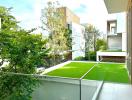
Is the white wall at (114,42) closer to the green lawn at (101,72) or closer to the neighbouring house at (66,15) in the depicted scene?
the neighbouring house at (66,15)

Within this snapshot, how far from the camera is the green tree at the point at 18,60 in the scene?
2916 millimetres

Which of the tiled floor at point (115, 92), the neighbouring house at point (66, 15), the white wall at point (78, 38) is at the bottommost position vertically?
the tiled floor at point (115, 92)

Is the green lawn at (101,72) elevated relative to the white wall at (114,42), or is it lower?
lower

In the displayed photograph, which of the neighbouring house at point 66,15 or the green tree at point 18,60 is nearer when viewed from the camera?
the green tree at point 18,60

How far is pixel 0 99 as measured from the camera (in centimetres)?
296

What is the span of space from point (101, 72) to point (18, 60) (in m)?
2.33

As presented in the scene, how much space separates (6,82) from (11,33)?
3.01 feet

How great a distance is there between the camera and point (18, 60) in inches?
127

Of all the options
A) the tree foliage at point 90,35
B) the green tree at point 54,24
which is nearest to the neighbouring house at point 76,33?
the tree foliage at point 90,35

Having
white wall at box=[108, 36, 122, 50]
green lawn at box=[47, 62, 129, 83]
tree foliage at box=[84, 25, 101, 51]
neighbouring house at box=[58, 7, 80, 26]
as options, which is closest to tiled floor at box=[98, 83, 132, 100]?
green lawn at box=[47, 62, 129, 83]

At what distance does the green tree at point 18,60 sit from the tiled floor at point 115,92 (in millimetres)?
1741

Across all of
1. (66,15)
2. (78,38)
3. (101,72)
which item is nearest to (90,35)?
(78,38)

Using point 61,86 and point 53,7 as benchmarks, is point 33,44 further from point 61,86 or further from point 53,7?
point 53,7

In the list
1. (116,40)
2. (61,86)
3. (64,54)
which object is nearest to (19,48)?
(61,86)
